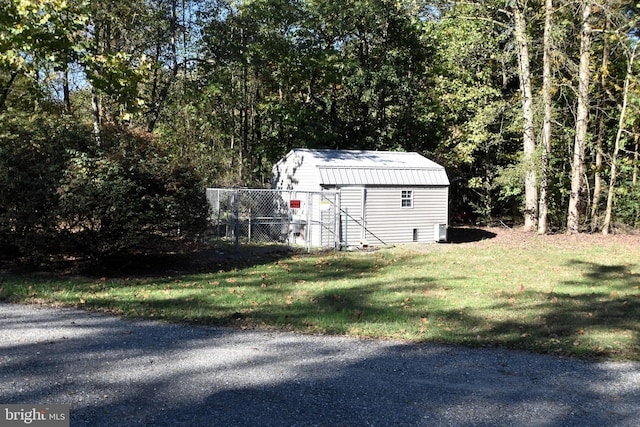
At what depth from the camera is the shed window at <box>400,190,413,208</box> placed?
17.9 meters

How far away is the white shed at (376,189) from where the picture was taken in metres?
16.8

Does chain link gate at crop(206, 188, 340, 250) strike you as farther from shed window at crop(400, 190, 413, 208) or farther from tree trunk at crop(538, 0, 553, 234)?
tree trunk at crop(538, 0, 553, 234)

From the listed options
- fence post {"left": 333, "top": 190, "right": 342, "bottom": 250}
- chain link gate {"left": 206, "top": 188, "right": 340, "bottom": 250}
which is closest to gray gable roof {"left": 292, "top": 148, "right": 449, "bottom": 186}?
fence post {"left": 333, "top": 190, "right": 342, "bottom": 250}

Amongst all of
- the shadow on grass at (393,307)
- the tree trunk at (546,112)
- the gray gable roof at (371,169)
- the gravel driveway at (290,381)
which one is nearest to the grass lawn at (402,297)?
the shadow on grass at (393,307)

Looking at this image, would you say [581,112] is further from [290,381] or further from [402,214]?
[290,381]

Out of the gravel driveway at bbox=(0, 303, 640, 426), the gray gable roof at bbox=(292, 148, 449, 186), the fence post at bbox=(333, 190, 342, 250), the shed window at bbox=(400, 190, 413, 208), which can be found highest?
the gray gable roof at bbox=(292, 148, 449, 186)

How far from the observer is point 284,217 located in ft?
57.5

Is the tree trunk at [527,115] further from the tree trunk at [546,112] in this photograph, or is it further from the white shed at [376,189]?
the white shed at [376,189]

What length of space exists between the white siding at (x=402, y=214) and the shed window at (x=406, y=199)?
111mm

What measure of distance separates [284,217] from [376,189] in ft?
11.0

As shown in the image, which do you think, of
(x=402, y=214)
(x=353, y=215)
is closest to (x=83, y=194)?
(x=353, y=215)

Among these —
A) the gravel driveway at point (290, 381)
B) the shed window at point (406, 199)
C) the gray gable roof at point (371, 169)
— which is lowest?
the gravel driveway at point (290, 381)

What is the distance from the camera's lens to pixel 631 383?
4926 millimetres

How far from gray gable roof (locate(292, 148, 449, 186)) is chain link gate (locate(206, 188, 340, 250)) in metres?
0.86
